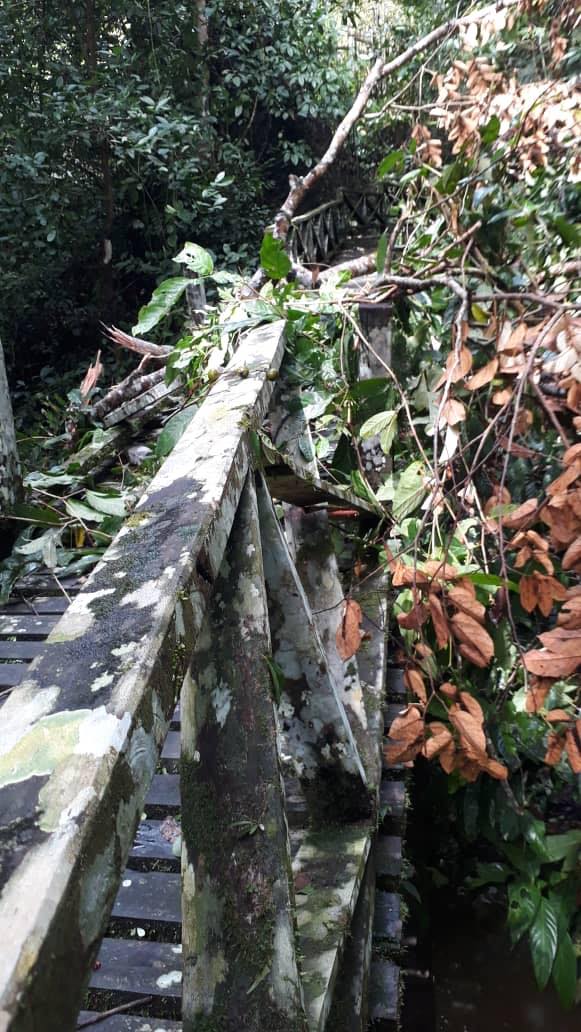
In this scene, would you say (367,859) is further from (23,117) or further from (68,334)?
(68,334)

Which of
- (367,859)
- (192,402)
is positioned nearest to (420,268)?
(192,402)


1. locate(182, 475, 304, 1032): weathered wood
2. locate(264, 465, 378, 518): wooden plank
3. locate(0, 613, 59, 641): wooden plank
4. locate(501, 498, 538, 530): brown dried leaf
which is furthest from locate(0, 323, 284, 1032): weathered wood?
locate(0, 613, 59, 641): wooden plank

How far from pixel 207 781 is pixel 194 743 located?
5 centimetres

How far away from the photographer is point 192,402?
6.27 ft

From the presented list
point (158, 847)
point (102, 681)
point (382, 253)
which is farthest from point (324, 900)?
point (382, 253)

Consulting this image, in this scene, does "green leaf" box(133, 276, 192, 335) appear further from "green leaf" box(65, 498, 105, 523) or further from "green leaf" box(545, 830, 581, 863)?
"green leaf" box(545, 830, 581, 863)

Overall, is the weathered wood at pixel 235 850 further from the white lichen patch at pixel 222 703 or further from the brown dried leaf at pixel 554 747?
the brown dried leaf at pixel 554 747

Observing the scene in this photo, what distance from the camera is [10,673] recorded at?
96.1 inches

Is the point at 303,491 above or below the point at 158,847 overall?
above

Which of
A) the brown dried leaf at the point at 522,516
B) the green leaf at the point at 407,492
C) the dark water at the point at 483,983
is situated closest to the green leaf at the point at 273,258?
the green leaf at the point at 407,492

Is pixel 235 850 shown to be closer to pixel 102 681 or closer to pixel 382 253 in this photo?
pixel 102 681

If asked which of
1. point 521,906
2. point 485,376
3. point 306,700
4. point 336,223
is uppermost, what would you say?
point 336,223

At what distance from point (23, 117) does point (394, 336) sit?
7.08 m

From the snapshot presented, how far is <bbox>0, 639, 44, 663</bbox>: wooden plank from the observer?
258 centimetres
